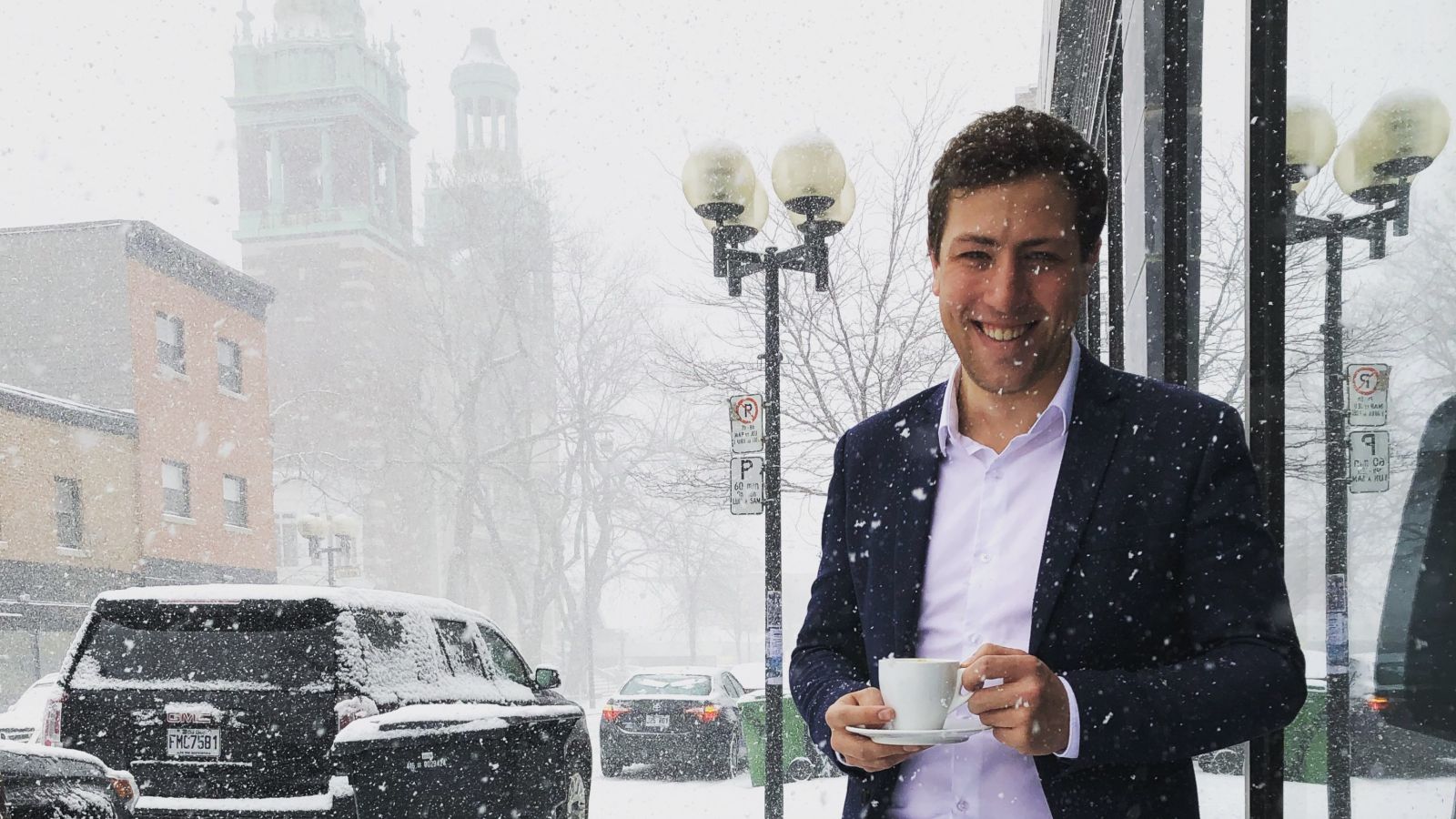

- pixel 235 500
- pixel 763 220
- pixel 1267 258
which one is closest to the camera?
pixel 1267 258

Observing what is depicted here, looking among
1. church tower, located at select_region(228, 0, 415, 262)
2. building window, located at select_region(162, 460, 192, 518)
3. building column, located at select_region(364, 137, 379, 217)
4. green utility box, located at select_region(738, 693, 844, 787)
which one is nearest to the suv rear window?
green utility box, located at select_region(738, 693, 844, 787)

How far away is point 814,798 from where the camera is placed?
39.3ft

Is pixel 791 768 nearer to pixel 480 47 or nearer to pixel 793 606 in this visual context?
pixel 793 606

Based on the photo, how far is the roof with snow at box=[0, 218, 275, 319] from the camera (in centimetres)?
3259

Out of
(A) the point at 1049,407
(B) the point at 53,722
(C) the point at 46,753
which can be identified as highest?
(A) the point at 1049,407

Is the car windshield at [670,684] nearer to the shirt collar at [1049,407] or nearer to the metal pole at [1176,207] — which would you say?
the metal pole at [1176,207]

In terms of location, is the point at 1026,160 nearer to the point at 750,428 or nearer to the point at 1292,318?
the point at 1292,318

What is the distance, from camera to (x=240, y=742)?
6.54 meters

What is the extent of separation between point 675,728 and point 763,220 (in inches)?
294

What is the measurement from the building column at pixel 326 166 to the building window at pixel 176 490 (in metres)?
50.8

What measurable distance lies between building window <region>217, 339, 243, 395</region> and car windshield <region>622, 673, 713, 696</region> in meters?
23.5

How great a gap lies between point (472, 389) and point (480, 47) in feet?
191

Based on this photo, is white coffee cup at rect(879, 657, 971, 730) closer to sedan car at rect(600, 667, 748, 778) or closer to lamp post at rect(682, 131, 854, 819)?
lamp post at rect(682, 131, 854, 819)

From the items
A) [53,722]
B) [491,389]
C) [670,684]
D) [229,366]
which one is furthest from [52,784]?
[491,389]
